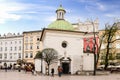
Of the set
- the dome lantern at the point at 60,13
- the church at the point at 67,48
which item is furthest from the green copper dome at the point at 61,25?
the dome lantern at the point at 60,13

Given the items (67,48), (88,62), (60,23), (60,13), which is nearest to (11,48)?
(60,13)

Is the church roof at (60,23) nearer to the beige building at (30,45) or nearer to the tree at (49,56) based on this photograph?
the tree at (49,56)

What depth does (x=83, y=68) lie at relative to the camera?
1918 inches

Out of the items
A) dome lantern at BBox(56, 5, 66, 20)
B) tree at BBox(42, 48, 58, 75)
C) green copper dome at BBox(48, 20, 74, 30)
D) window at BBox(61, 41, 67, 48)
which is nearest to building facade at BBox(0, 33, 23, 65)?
dome lantern at BBox(56, 5, 66, 20)

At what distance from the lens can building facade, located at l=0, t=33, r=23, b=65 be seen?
93250mm

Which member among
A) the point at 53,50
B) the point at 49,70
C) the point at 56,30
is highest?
the point at 56,30

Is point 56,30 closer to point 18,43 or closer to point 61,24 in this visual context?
point 61,24

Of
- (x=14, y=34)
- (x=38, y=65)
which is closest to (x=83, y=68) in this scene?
(x=38, y=65)

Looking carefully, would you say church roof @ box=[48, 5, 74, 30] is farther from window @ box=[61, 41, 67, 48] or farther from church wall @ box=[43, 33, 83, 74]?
window @ box=[61, 41, 67, 48]

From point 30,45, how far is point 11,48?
940cm

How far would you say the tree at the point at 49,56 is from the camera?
43.7m

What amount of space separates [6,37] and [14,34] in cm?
319

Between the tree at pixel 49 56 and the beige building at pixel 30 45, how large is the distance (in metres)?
44.9

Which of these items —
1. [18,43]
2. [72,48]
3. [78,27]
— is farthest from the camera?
[18,43]
